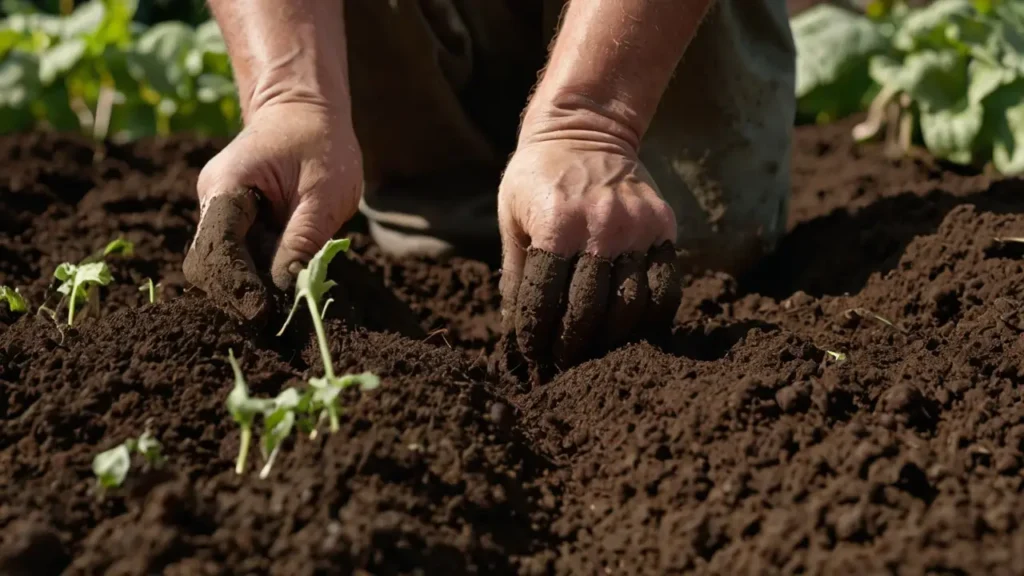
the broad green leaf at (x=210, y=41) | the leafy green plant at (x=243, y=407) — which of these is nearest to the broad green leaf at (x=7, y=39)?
the broad green leaf at (x=210, y=41)

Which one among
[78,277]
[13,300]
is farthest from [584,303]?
[13,300]

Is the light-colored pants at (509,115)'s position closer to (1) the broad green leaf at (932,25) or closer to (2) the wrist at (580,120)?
(2) the wrist at (580,120)

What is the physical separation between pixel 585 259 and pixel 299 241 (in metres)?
0.55

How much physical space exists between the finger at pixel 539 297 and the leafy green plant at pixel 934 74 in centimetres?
225

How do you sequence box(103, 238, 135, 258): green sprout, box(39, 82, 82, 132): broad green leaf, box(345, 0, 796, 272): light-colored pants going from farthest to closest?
box(39, 82, 82, 132): broad green leaf → box(345, 0, 796, 272): light-colored pants → box(103, 238, 135, 258): green sprout

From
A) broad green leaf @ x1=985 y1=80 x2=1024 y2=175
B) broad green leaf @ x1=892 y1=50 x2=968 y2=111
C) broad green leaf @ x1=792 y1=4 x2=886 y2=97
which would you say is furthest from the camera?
broad green leaf @ x1=792 y1=4 x2=886 y2=97

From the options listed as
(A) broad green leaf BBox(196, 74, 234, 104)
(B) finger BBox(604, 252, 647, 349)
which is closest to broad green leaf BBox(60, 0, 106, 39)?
(A) broad green leaf BBox(196, 74, 234, 104)

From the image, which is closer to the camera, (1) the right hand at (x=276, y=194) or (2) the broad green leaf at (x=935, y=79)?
(1) the right hand at (x=276, y=194)

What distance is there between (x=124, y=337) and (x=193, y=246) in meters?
0.28

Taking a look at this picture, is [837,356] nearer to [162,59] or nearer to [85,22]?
[162,59]

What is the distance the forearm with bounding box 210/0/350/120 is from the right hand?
0.15ft

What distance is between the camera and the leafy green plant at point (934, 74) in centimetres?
352

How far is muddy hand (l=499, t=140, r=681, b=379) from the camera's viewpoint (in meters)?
1.85

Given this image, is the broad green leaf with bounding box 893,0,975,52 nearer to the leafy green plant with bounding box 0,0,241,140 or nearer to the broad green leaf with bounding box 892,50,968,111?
the broad green leaf with bounding box 892,50,968,111
